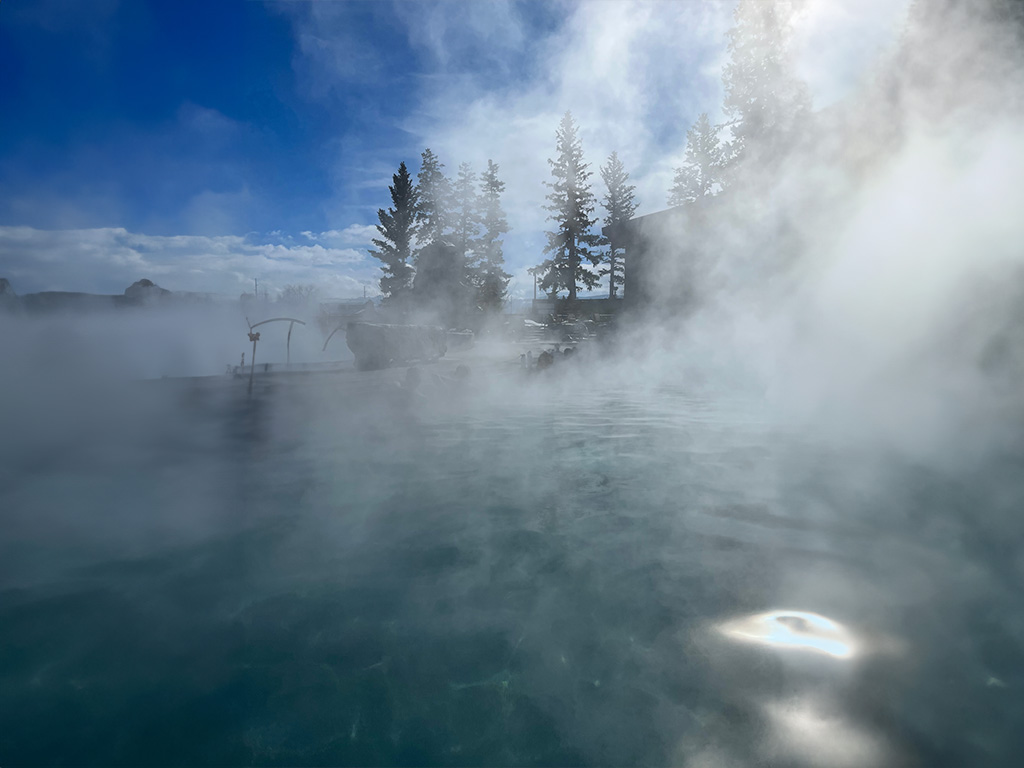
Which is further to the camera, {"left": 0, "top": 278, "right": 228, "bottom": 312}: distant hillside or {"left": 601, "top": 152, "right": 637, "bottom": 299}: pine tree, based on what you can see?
{"left": 601, "top": 152, "right": 637, "bottom": 299}: pine tree

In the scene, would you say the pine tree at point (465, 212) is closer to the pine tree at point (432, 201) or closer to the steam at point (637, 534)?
the pine tree at point (432, 201)

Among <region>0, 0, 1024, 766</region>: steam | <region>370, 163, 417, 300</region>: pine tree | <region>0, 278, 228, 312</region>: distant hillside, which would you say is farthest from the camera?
<region>370, 163, 417, 300</region>: pine tree

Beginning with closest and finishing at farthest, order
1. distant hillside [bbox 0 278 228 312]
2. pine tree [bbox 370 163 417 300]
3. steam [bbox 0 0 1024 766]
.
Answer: steam [bbox 0 0 1024 766]
distant hillside [bbox 0 278 228 312]
pine tree [bbox 370 163 417 300]

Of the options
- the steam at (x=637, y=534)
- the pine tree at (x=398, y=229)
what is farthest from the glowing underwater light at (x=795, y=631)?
the pine tree at (x=398, y=229)

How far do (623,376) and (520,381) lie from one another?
3168 millimetres

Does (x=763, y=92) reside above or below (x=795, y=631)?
above

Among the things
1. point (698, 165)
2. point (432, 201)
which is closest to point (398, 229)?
point (432, 201)

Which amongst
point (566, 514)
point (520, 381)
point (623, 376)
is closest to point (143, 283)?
point (520, 381)

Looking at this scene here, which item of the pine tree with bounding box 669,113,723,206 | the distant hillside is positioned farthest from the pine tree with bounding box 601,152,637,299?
the distant hillside

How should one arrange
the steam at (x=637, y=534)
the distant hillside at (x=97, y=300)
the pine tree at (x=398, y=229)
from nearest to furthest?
the steam at (x=637, y=534), the distant hillside at (x=97, y=300), the pine tree at (x=398, y=229)

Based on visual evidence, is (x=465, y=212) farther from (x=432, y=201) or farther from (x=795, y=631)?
(x=795, y=631)

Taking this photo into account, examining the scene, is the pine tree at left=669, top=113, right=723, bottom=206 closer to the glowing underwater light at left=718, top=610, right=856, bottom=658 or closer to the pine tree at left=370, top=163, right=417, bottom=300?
the pine tree at left=370, top=163, right=417, bottom=300

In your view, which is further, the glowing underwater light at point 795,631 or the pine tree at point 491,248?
the pine tree at point 491,248

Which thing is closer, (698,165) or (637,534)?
(637,534)
